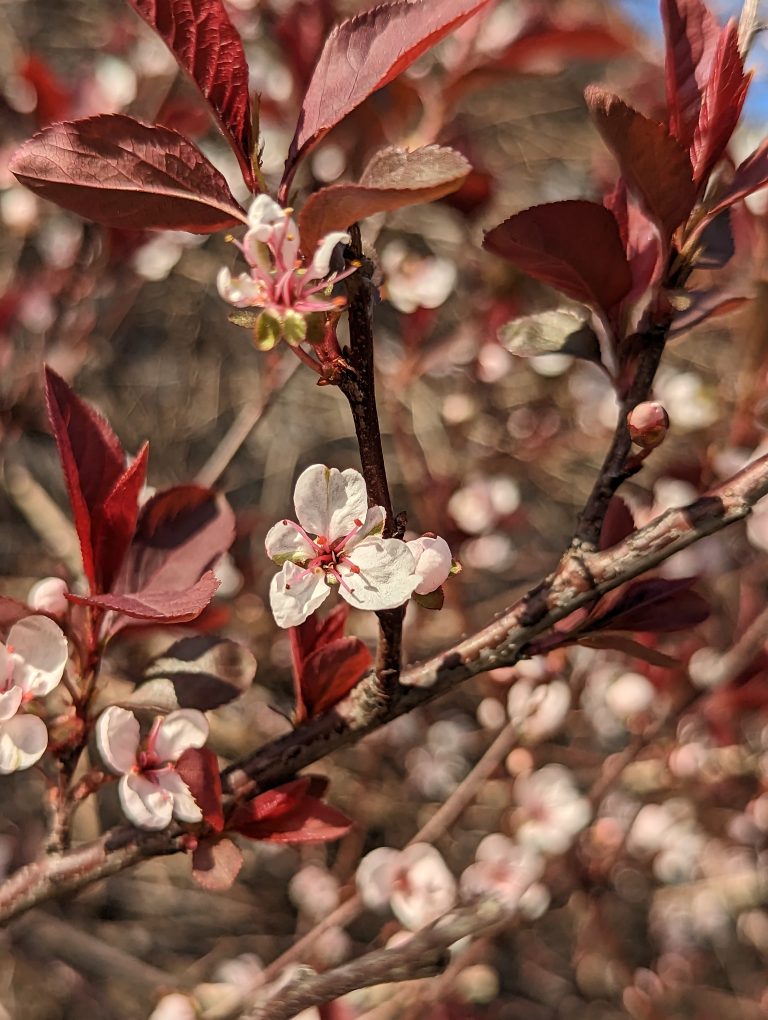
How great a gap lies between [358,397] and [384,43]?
0.18 meters

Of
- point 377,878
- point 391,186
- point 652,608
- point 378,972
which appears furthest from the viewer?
point 377,878

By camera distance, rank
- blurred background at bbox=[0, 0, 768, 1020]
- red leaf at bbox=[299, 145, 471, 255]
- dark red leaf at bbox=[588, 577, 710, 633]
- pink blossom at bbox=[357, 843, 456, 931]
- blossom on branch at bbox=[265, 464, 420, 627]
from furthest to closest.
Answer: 1. blurred background at bbox=[0, 0, 768, 1020]
2. pink blossom at bbox=[357, 843, 456, 931]
3. dark red leaf at bbox=[588, 577, 710, 633]
4. blossom on branch at bbox=[265, 464, 420, 627]
5. red leaf at bbox=[299, 145, 471, 255]

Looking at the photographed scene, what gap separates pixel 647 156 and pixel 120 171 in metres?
0.28

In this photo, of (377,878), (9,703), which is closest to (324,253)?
(9,703)

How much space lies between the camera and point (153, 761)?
600 millimetres

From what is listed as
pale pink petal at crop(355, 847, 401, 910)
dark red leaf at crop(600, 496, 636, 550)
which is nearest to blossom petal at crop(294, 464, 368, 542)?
dark red leaf at crop(600, 496, 636, 550)

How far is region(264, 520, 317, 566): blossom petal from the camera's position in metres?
0.50

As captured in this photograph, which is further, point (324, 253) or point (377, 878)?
point (377, 878)

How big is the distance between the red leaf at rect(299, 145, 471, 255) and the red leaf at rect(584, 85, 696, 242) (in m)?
0.12

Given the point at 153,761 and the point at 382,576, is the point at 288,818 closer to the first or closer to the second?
the point at 153,761

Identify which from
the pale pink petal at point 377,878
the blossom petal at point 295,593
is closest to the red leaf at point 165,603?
the blossom petal at point 295,593

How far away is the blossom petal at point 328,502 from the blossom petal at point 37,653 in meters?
0.19

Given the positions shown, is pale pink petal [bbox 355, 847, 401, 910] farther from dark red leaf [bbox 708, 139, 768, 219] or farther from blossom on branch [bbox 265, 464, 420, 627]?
dark red leaf [bbox 708, 139, 768, 219]

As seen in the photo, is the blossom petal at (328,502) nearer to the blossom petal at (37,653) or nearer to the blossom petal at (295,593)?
the blossom petal at (295,593)
